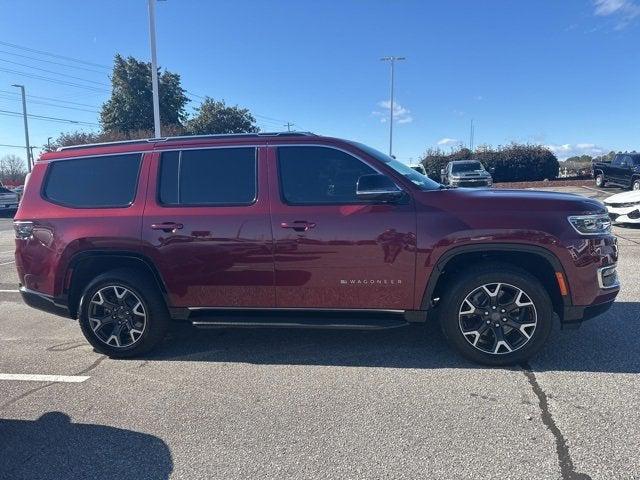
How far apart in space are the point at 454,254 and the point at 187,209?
7.68 ft

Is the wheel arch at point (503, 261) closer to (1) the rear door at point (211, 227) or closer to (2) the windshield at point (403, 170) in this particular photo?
(2) the windshield at point (403, 170)

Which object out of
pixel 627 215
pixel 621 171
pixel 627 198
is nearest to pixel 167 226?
pixel 627 215

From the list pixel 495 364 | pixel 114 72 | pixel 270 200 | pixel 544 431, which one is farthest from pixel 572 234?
pixel 114 72

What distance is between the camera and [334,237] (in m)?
3.95

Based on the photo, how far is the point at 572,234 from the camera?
12.3 ft

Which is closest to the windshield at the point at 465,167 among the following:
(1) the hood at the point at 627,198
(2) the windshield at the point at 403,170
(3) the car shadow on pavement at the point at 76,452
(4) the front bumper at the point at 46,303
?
(1) the hood at the point at 627,198

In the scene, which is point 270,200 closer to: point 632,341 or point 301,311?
point 301,311

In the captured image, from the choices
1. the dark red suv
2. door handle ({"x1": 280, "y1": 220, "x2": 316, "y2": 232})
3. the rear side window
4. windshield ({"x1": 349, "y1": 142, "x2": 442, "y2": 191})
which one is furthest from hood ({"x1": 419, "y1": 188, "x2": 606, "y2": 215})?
the rear side window

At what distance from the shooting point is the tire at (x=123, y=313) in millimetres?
4359

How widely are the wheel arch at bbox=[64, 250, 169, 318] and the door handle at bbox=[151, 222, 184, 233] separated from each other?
319 mm

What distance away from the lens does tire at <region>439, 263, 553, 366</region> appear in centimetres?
384

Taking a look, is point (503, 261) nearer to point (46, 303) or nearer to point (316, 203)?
point (316, 203)

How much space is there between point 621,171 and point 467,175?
6.79 m

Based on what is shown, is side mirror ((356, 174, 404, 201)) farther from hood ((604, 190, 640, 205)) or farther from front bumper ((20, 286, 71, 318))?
hood ((604, 190, 640, 205))
